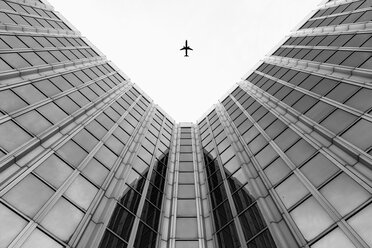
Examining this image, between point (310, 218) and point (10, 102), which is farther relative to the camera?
point (10, 102)

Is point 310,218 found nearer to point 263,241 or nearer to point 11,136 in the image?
point 263,241

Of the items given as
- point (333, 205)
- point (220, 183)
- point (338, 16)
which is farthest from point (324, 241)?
point (338, 16)

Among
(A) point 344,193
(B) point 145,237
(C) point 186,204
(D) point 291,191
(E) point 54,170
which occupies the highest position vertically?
(C) point 186,204

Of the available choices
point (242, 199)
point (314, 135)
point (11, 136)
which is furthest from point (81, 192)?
point (314, 135)

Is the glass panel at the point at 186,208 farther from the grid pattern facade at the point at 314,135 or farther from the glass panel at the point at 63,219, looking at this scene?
the glass panel at the point at 63,219

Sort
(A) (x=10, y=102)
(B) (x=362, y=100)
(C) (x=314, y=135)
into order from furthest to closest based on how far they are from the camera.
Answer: (C) (x=314, y=135)
(B) (x=362, y=100)
(A) (x=10, y=102)

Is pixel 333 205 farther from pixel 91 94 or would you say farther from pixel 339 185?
pixel 91 94
